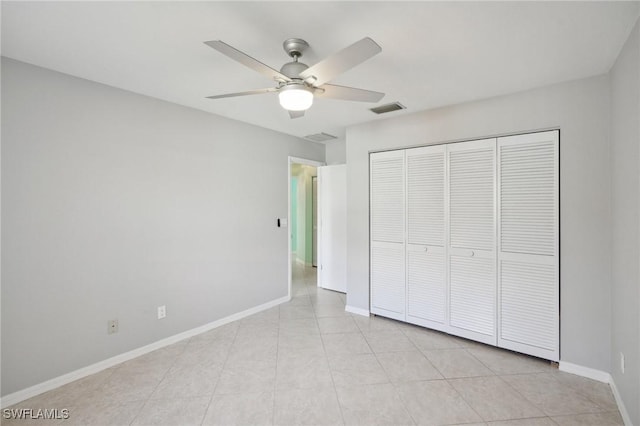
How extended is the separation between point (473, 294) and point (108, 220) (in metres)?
3.43

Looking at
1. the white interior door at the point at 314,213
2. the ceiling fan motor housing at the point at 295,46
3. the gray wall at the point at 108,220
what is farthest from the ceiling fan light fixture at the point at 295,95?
the white interior door at the point at 314,213

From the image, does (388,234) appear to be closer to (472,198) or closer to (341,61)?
(472,198)

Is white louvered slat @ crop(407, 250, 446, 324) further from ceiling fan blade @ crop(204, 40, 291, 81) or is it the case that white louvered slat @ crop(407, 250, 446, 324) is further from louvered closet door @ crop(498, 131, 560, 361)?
ceiling fan blade @ crop(204, 40, 291, 81)

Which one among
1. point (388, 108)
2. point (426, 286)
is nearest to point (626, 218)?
point (426, 286)

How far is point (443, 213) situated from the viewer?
3.05 m

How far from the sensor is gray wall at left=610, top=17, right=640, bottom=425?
1.68 m

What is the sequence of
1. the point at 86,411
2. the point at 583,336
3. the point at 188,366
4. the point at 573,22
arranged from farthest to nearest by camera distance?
the point at 188,366 → the point at 583,336 → the point at 86,411 → the point at 573,22

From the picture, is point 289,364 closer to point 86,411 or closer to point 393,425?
point 393,425

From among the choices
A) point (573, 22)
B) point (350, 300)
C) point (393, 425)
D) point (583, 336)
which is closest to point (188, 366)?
point (393, 425)

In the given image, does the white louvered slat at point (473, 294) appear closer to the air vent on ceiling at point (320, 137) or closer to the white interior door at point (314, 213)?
the air vent on ceiling at point (320, 137)

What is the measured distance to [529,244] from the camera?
8.43ft

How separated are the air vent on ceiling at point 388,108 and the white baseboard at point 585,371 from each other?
2.68 m

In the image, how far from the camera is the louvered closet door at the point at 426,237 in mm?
3078

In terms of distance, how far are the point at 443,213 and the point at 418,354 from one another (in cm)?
141
